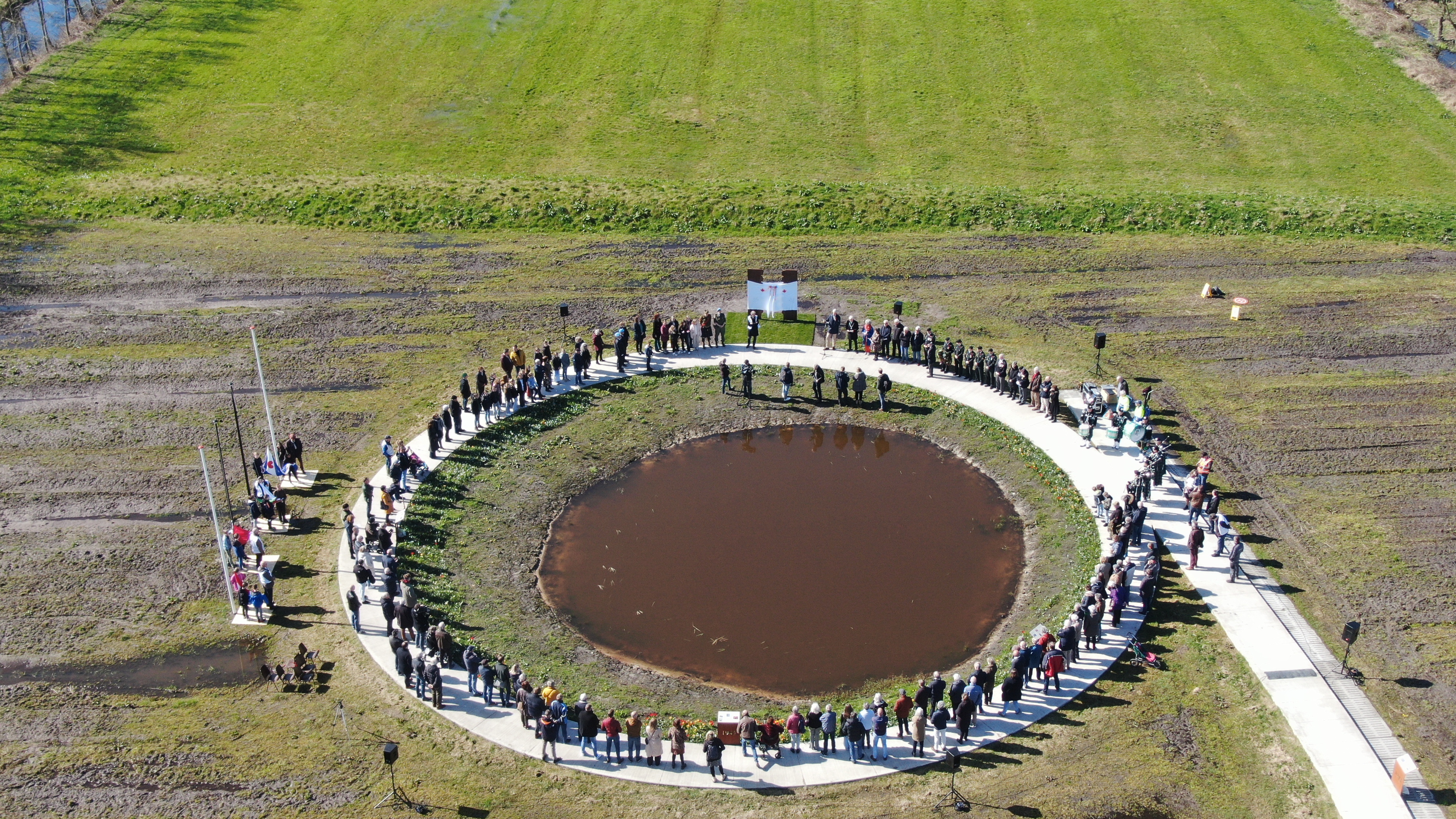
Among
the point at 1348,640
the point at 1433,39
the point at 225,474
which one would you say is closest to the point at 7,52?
the point at 225,474

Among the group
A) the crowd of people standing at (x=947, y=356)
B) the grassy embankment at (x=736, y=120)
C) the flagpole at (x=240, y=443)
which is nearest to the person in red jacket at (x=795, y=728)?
the crowd of people standing at (x=947, y=356)

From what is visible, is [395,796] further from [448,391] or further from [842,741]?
[448,391]

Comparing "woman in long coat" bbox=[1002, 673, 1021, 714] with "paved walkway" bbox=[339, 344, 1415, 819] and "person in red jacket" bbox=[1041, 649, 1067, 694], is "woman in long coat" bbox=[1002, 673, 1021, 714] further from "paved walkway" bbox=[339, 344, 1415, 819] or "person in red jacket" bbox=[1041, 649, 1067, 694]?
"person in red jacket" bbox=[1041, 649, 1067, 694]

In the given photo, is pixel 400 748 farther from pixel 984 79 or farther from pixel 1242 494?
pixel 984 79

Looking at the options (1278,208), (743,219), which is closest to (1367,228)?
(1278,208)

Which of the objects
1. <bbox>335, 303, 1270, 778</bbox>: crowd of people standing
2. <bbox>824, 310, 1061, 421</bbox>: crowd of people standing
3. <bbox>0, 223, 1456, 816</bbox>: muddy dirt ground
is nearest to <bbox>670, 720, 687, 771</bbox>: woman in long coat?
<bbox>335, 303, 1270, 778</bbox>: crowd of people standing

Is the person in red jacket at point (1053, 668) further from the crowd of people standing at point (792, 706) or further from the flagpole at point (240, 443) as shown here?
the flagpole at point (240, 443)
